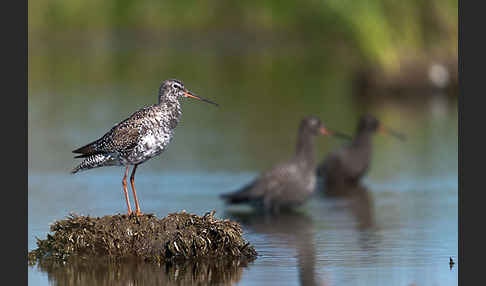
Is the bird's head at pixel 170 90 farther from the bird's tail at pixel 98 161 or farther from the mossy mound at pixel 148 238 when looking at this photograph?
the mossy mound at pixel 148 238

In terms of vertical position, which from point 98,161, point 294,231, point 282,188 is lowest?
point 294,231

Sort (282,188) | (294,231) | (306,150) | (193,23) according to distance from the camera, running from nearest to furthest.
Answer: (294,231)
(282,188)
(306,150)
(193,23)

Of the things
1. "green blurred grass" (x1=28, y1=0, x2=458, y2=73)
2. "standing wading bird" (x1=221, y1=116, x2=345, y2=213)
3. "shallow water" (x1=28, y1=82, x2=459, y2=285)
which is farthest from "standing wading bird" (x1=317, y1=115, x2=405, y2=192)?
"green blurred grass" (x1=28, y1=0, x2=458, y2=73)

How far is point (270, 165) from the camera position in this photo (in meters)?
17.1

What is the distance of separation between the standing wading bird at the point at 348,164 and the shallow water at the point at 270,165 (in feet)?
0.83

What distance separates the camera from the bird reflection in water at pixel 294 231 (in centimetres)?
987

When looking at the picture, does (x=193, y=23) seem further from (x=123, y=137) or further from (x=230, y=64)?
(x=123, y=137)

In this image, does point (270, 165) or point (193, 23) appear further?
point (193, 23)

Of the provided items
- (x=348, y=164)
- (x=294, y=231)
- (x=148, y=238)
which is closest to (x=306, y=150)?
(x=294, y=231)

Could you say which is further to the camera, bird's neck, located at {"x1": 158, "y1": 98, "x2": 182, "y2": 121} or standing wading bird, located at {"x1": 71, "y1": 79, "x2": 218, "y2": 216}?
bird's neck, located at {"x1": 158, "y1": 98, "x2": 182, "y2": 121}

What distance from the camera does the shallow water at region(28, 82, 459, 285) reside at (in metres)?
10.0

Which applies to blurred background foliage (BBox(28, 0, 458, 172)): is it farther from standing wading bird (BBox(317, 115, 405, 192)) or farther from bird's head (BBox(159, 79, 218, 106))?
bird's head (BBox(159, 79, 218, 106))

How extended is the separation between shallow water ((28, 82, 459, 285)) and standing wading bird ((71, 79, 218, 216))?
38.9 inches

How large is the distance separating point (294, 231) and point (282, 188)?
1.45 meters
